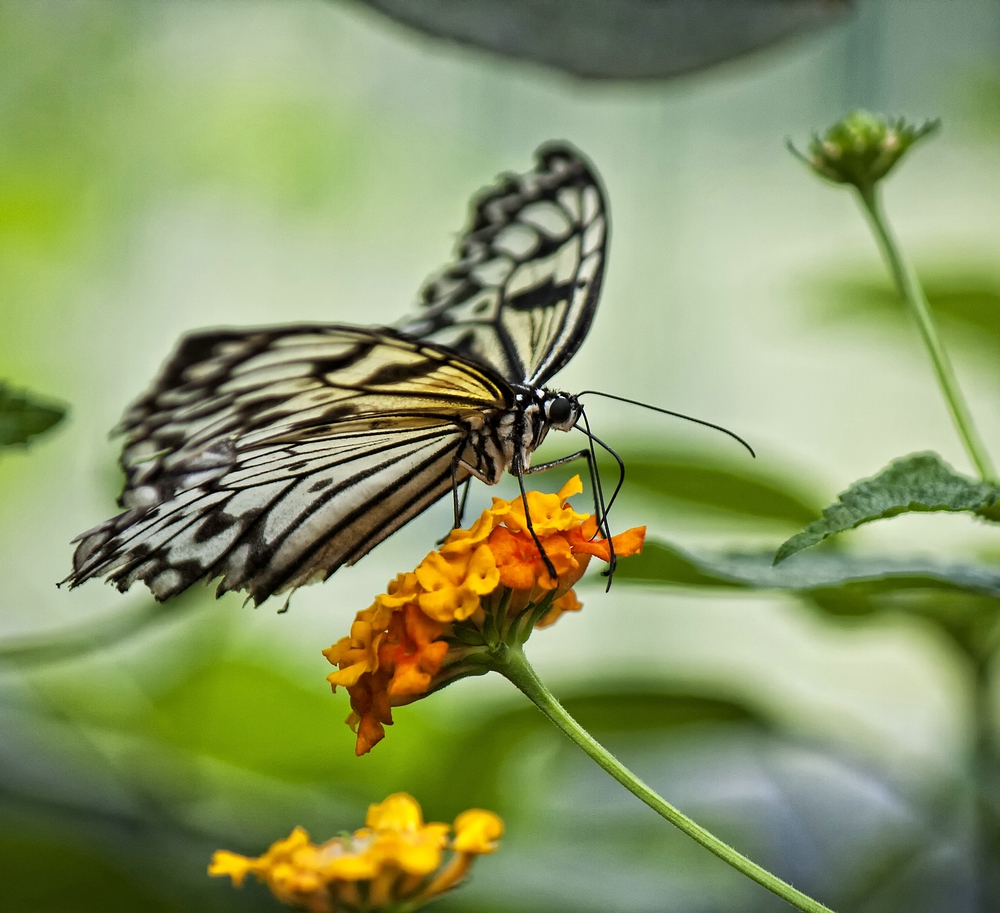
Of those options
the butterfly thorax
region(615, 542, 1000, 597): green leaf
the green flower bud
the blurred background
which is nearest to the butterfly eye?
the butterfly thorax

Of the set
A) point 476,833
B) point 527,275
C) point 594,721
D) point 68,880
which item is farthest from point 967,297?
point 68,880

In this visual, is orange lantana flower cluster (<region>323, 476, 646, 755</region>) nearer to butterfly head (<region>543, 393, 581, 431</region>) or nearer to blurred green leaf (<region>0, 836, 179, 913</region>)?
butterfly head (<region>543, 393, 581, 431</region>)

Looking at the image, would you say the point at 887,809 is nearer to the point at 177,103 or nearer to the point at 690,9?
the point at 690,9

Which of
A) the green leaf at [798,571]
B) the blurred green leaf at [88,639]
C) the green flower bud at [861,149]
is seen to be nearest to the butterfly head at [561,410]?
A: the green leaf at [798,571]

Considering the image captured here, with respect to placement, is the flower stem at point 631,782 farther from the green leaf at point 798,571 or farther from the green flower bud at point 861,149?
the green flower bud at point 861,149

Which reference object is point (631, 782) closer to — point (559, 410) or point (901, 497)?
point (901, 497)
